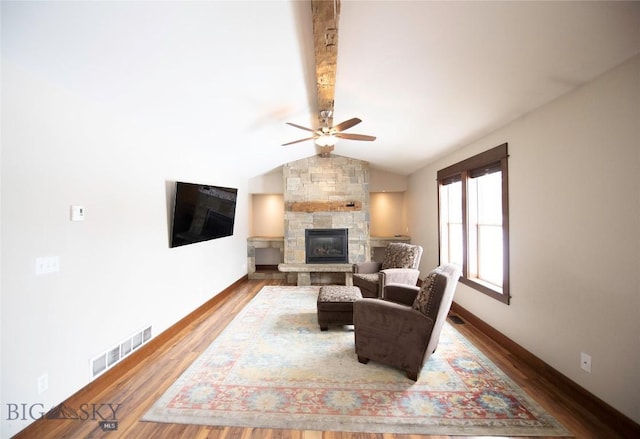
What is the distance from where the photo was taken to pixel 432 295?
2.16m

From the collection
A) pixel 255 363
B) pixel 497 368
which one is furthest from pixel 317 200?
pixel 497 368

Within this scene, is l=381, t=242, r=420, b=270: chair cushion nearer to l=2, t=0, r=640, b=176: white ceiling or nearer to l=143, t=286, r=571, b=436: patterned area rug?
l=143, t=286, r=571, b=436: patterned area rug

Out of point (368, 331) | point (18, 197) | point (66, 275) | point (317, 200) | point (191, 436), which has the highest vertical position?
point (317, 200)

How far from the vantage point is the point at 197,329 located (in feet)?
11.0

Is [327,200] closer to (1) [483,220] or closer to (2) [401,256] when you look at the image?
(2) [401,256]

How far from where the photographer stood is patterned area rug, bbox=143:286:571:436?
5.84ft

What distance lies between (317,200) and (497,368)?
13.7 feet

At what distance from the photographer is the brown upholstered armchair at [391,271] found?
12.0 feet

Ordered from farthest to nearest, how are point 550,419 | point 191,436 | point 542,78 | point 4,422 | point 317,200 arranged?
point 317,200, point 542,78, point 550,419, point 191,436, point 4,422

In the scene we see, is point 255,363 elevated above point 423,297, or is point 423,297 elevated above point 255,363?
point 423,297

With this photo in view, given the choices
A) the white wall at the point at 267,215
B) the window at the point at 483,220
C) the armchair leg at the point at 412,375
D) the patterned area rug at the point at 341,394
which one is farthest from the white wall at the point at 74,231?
the window at the point at 483,220

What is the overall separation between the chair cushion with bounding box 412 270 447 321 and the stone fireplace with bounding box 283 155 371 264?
3.50 m

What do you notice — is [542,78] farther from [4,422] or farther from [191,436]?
[4,422]

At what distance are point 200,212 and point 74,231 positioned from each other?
159cm
